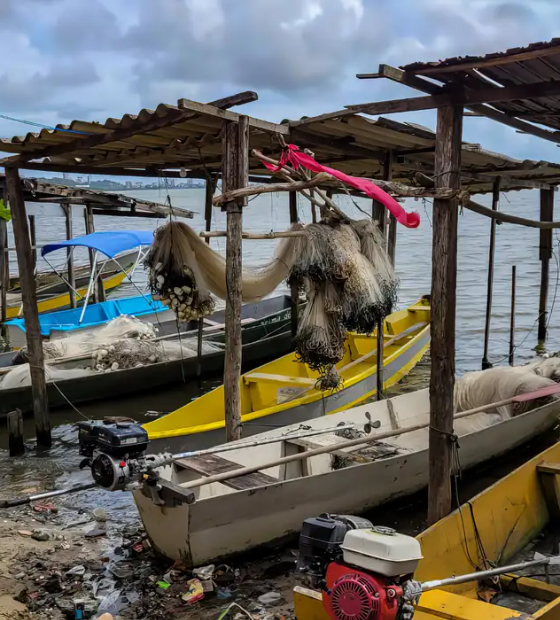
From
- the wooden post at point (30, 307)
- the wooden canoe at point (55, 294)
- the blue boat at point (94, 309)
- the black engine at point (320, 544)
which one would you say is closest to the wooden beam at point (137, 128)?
the wooden post at point (30, 307)

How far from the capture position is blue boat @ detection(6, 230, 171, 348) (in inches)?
469

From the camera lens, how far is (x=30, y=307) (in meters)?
8.47

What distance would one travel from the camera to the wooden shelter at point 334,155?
470 centimetres

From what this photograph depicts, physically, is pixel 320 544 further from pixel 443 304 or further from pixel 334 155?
pixel 334 155

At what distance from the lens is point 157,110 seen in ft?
19.3

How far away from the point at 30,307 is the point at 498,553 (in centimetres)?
632

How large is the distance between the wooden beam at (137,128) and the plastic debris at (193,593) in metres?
3.98

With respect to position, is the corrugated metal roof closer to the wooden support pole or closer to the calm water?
the calm water

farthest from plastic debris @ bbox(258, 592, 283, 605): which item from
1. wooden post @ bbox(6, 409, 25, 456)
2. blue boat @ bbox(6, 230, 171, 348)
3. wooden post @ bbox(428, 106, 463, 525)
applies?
blue boat @ bbox(6, 230, 171, 348)

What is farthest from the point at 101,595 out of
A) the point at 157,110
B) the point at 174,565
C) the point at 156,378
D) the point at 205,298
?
the point at 156,378

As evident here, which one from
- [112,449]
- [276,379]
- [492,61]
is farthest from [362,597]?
[276,379]

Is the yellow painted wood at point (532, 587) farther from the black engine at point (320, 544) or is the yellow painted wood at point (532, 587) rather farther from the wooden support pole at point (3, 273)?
the wooden support pole at point (3, 273)

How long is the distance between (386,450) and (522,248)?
1319 inches

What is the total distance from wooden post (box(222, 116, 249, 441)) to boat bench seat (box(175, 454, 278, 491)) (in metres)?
0.77
